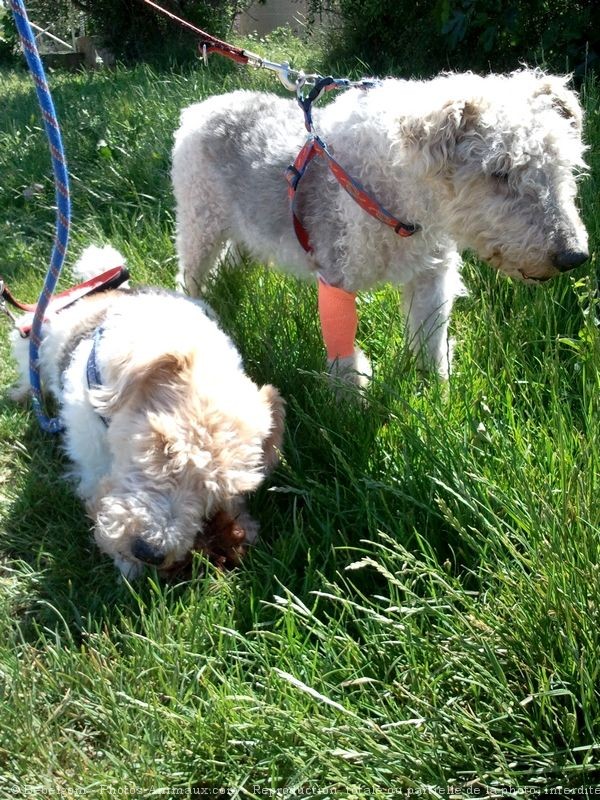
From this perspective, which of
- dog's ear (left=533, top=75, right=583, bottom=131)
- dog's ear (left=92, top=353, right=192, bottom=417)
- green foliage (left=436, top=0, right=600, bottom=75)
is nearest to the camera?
dog's ear (left=92, top=353, right=192, bottom=417)

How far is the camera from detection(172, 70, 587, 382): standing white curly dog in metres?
2.74

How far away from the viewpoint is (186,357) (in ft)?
7.59

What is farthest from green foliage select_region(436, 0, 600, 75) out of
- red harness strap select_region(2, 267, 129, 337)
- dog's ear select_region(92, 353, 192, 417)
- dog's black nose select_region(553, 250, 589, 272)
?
dog's ear select_region(92, 353, 192, 417)

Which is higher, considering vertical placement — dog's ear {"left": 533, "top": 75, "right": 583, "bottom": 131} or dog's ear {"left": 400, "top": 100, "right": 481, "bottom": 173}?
dog's ear {"left": 533, "top": 75, "right": 583, "bottom": 131}

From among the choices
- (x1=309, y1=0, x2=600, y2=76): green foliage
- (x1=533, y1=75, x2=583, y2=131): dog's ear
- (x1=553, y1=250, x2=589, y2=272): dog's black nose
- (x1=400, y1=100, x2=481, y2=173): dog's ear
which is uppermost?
(x1=309, y1=0, x2=600, y2=76): green foliage

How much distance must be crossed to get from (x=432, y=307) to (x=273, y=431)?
1274 millimetres

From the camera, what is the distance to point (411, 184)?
2992mm

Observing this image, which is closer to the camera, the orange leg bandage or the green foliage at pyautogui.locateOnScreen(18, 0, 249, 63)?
the orange leg bandage

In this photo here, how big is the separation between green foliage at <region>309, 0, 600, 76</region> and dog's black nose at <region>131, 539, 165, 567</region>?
4.72 meters

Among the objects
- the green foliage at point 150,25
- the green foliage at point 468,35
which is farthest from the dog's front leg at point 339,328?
the green foliage at point 150,25

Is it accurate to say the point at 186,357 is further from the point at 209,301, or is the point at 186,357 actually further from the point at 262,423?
the point at 209,301

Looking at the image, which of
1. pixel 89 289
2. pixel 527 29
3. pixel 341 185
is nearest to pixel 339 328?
pixel 341 185

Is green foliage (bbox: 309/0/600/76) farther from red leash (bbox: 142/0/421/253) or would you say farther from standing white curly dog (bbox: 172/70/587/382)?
standing white curly dog (bbox: 172/70/587/382)

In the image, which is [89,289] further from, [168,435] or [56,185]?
[168,435]
